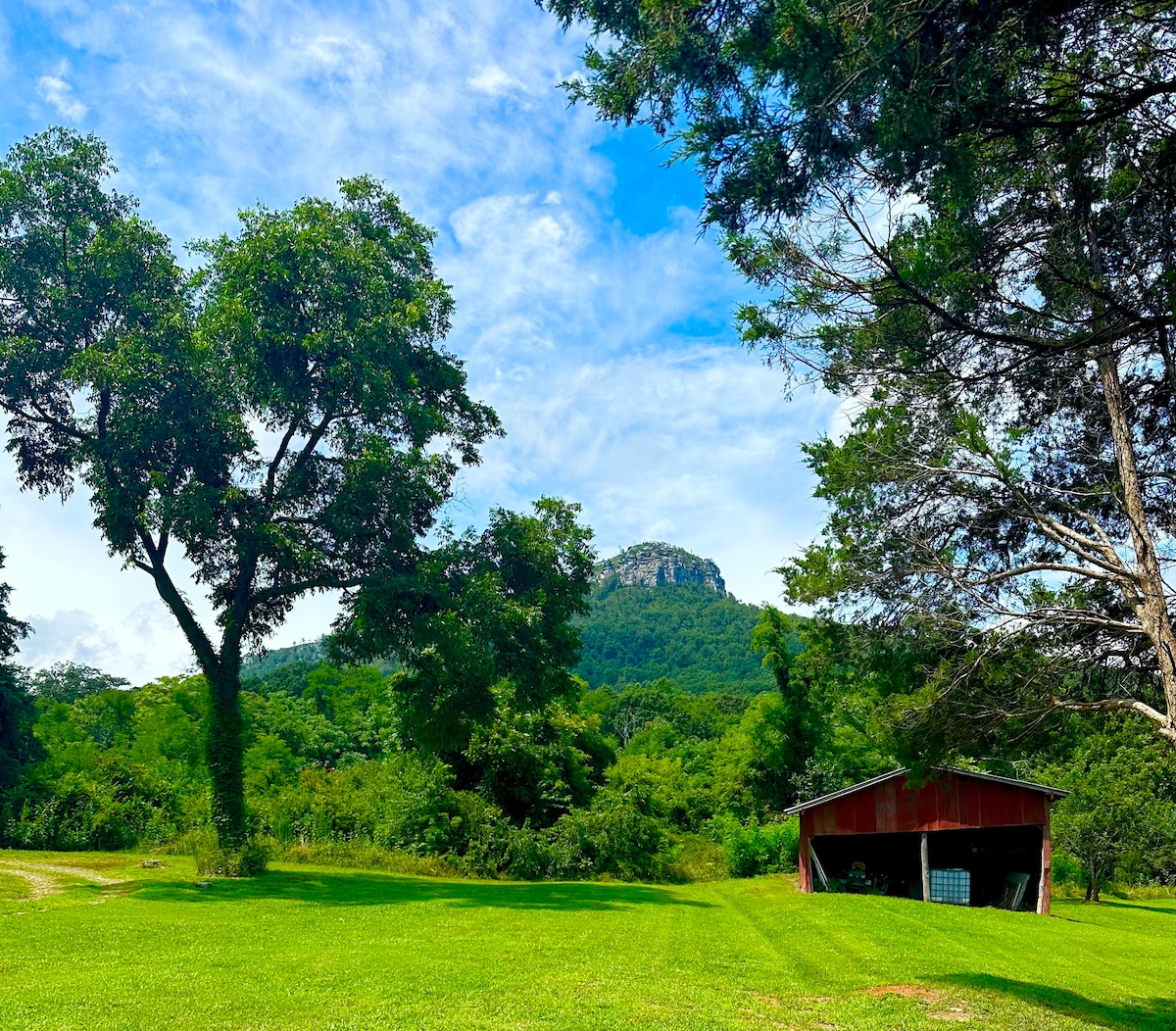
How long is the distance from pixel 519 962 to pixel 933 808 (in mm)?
20427

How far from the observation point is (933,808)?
27.6 metres

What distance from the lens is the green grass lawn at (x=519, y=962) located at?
898 centimetres

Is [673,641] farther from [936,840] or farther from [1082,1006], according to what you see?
[1082,1006]

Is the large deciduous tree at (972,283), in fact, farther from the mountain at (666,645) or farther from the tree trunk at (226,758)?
the mountain at (666,645)

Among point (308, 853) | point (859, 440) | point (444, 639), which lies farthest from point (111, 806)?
point (859, 440)

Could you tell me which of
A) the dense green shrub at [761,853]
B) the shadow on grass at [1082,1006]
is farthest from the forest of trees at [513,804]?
the shadow on grass at [1082,1006]

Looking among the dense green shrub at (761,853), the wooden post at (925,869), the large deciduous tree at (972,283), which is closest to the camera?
the large deciduous tree at (972,283)

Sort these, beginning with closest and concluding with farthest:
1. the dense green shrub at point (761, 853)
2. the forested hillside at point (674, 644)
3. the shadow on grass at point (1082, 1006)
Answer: the shadow on grass at point (1082, 1006) < the dense green shrub at point (761, 853) < the forested hillside at point (674, 644)

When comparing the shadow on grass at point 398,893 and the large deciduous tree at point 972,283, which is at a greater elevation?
the large deciduous tree at point 972,283

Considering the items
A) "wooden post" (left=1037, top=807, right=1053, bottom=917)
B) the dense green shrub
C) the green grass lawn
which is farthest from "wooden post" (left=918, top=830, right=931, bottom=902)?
the dense green shrub

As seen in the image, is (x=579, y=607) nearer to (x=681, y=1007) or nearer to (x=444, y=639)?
(x=444, y=639)

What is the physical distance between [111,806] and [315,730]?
23.8 meters

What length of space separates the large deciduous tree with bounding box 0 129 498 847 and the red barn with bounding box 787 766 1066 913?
58.1ft

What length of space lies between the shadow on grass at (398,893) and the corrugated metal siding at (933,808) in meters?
7.19
